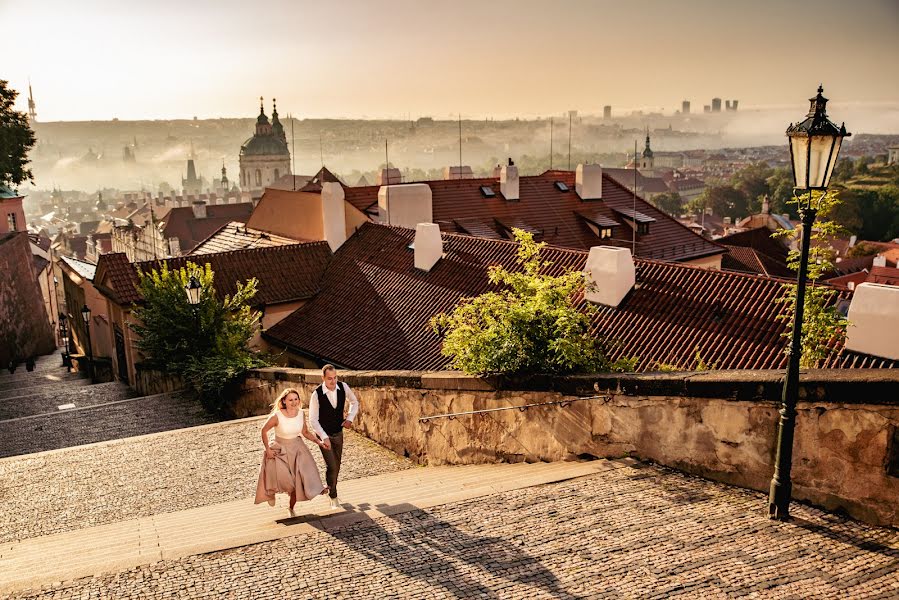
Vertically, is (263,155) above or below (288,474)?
above

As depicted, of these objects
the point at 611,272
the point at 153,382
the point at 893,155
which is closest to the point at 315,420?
the point at 611,272

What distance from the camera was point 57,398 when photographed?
69.2ft

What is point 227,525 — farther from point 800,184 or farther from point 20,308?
point 20,308

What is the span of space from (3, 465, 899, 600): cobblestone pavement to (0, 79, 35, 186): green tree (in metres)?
26.5

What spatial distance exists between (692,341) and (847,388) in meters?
7.43

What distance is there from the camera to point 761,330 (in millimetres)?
13062

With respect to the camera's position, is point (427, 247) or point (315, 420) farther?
point (427, 247)

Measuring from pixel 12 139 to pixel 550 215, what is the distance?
19.1 meters

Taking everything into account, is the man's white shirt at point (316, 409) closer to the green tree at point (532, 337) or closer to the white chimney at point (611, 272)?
the green tree at point (532, 337)

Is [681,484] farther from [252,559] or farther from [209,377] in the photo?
[209,377]

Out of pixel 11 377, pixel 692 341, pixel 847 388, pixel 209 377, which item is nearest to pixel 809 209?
pixel 847 388

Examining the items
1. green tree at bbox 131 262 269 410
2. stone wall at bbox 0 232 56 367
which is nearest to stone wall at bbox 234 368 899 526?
green tree at bbox 131 262 269 410

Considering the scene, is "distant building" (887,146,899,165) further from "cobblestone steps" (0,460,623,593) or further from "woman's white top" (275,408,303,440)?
"woman's white top" (275,408,303,440)

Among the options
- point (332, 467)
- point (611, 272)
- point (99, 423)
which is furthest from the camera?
point (99, 423)
